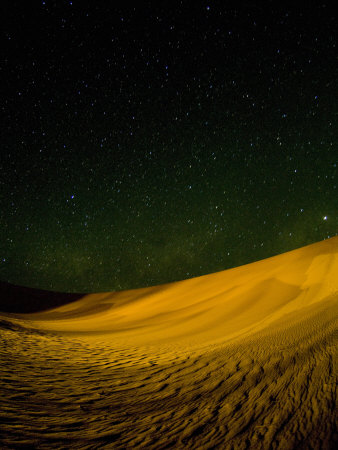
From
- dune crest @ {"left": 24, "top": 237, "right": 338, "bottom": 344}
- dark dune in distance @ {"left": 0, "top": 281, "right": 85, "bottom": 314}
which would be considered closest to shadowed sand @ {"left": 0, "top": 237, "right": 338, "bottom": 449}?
dune crest @ {"left": 24, "top": 237, "right": 338, "bottom": 344}

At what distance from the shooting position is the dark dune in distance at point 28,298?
23625 mm

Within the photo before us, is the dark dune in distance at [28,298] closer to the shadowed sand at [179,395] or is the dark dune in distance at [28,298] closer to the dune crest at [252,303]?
the dune crest at [252,303]

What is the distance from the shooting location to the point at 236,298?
11.4 meters

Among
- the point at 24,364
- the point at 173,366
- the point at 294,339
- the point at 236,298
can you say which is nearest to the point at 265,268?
the point at 236,298

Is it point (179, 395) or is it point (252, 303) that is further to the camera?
point (252, 303)

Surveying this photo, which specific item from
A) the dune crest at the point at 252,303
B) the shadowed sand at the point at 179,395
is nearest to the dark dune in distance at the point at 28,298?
the dune crest at the point at 252,303

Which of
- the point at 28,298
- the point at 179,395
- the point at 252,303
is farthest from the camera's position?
the point at 28,298

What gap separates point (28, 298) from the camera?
27578 millimetres

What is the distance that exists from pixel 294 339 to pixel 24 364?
4.18m

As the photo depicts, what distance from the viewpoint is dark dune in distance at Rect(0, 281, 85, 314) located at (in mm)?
23625

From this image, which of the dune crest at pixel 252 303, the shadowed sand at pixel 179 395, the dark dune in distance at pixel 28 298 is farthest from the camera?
the dark dune in distance at pixel 28 298

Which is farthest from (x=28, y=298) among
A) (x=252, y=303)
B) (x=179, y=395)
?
(x=179, y=395)

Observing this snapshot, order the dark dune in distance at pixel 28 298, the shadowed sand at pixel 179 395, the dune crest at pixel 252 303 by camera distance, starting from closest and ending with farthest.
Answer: the shadowed sand at pixel 179 395 < the dune crest at pixel 252 303 < the dark dune in distance at pixel 28 298

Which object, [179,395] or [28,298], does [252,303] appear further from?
[28,298]
